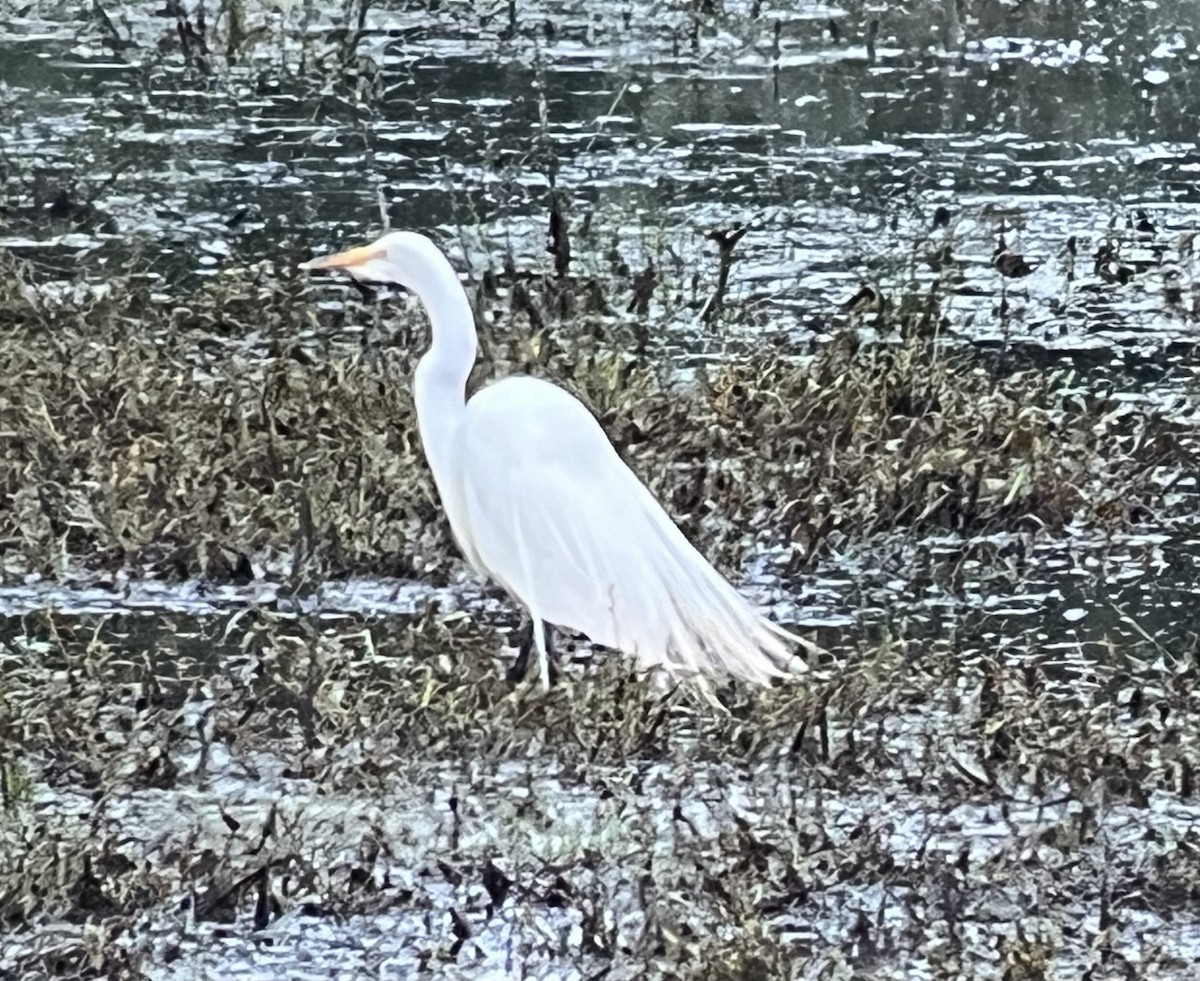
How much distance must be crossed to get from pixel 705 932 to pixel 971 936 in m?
0.21

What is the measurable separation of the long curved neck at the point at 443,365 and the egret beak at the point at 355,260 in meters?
0.04

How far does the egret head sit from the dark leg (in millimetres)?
272

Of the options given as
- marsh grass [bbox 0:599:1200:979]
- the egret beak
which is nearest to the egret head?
the egret beak

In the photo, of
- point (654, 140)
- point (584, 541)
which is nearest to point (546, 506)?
point (584, 541)

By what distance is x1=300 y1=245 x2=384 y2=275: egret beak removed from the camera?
58.2 inches

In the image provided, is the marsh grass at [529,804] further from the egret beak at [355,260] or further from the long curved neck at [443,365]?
the egret beak at [355,260]

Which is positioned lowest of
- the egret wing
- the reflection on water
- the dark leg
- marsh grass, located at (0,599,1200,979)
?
marsh grass, located at (0,599,1200,979)

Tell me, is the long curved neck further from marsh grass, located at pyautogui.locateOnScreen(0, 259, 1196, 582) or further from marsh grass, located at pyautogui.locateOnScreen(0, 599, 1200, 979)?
marsh grass, located at pyautogui.locateOnScreen(0, 599, 1200, 979)

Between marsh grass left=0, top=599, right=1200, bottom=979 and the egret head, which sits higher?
the egret head

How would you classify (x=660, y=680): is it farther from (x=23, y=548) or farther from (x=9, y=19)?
(x=9, y=19)

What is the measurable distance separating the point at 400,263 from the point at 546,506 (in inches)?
8.7

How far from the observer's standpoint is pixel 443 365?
1.47m

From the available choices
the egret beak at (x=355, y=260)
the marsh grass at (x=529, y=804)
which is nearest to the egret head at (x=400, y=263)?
the egret beak at (x=355, y=260)

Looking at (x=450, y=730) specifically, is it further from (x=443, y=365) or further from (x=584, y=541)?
(x=443, y=365)
